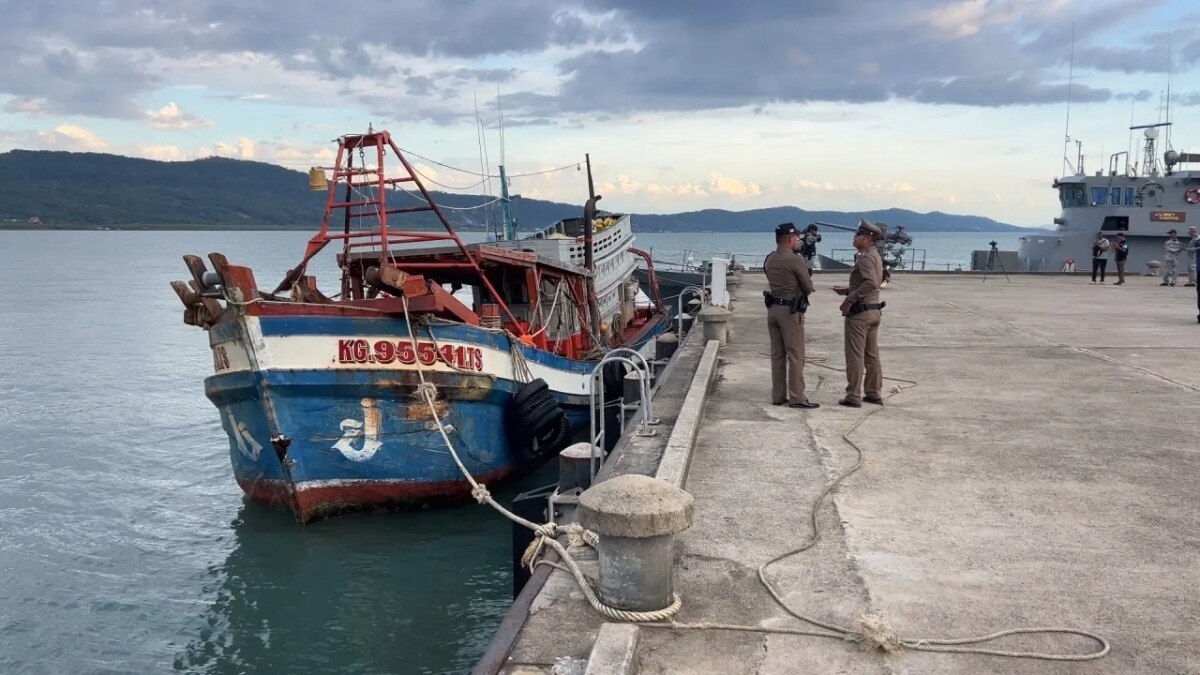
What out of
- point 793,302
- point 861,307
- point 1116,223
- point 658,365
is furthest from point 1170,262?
point 793,302

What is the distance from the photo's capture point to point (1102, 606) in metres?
4.64

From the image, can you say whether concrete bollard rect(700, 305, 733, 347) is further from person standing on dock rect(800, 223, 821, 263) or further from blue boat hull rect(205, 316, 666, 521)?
person standing on dock rect(800, 223, 821, 263)

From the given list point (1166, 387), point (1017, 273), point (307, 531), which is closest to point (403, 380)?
point (307, 531)

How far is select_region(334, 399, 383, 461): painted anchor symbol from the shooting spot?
10.3 metres

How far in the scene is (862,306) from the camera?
8.89 meters

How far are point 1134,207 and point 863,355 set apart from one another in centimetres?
2989

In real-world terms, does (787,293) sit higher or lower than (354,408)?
higher

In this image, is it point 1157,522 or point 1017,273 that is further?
point 1017,273

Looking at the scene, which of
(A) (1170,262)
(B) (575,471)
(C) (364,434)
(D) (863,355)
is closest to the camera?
(B) (575,471)

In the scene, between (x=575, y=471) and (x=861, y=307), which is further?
(x=861, y=307)

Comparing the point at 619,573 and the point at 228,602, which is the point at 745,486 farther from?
the point at 228,602

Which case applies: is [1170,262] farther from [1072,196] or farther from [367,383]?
[367,383]

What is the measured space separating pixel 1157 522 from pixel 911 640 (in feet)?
8.70

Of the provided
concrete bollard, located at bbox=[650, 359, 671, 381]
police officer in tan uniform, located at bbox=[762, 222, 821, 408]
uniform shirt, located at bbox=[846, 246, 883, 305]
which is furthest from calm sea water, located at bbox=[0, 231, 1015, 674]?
uniform shirt, located at bbox=[846, 246, 883, 305]
